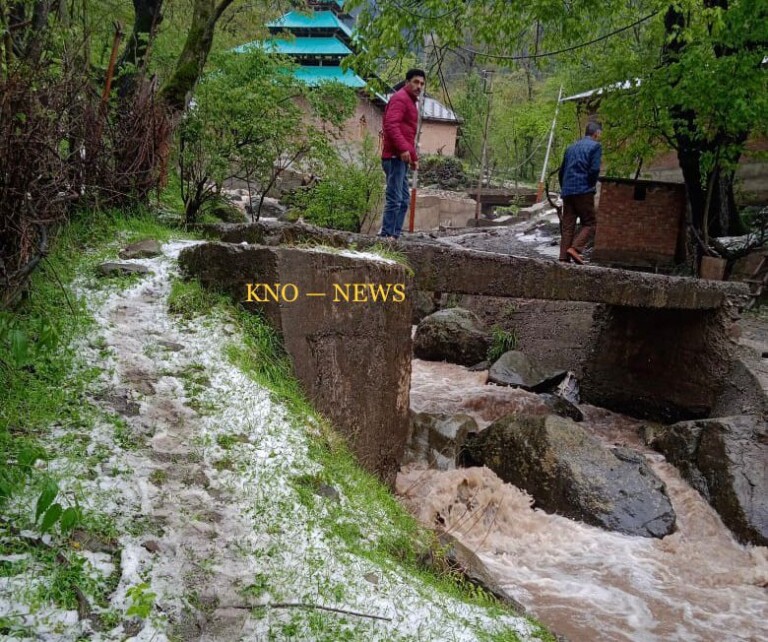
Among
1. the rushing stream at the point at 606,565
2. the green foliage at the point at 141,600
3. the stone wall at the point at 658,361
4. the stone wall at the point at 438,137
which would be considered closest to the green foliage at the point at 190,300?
the green foliage at the point at 141,600

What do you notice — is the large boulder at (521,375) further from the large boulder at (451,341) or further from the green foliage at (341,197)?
the green foliage at (341,197)

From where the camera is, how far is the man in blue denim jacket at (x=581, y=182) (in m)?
8.30

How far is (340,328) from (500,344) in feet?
22.5

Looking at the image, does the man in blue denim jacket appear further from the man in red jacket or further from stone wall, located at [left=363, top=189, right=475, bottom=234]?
stone wall, located at [left=363, top=189, right=475, bottom=234]

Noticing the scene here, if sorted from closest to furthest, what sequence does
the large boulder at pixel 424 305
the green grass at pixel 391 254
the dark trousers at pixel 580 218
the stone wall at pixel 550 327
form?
1. the green grass at pixel 391 254
2. the dark trousers at pixel 580 218
3. the stone wall at pixel 550 327
4. the large boulder at pixel 424 305

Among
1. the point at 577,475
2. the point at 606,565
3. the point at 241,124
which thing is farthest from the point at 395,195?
the point at 606,565

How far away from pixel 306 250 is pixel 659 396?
6.46 meters

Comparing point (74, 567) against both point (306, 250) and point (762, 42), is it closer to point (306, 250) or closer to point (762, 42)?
point (306, 250)

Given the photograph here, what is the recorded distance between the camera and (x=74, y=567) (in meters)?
2.40

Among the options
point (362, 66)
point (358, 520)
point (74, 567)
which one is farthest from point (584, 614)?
point (362, 66)

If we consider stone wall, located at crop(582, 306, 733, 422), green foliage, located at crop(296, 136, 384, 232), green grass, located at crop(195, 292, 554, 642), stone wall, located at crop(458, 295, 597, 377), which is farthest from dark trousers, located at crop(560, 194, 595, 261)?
green grass, located at crop(195, 292, 554, 642)

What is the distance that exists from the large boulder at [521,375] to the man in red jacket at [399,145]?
387 centimetres

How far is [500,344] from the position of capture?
36.6 ft

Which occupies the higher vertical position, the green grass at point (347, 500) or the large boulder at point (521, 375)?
the green grass at point (347, 500)
